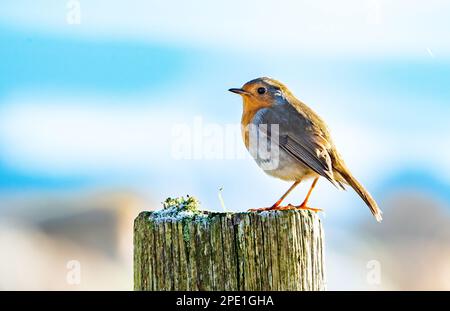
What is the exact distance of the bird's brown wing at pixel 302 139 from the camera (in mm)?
7086

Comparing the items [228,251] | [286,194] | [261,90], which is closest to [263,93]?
[261,90]

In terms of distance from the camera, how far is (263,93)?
7.79 meters

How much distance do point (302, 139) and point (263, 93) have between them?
0.81 meters

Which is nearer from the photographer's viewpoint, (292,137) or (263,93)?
(292,137)

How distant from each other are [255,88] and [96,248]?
7.22m

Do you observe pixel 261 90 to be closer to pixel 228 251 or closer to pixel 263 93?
pixel 263 93

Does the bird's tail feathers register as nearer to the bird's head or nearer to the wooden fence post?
the bird's head

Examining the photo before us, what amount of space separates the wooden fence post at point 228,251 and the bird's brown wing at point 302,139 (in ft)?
7.99

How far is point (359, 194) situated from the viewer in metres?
7.27

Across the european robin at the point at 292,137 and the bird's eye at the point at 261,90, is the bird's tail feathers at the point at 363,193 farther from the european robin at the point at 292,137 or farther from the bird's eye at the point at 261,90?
the bird's eye at the point at 261,90

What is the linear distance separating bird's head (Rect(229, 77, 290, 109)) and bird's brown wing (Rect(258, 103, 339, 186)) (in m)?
0.21

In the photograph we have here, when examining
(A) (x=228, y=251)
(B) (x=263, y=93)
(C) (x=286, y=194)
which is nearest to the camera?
(A) (x=228, y=251)
